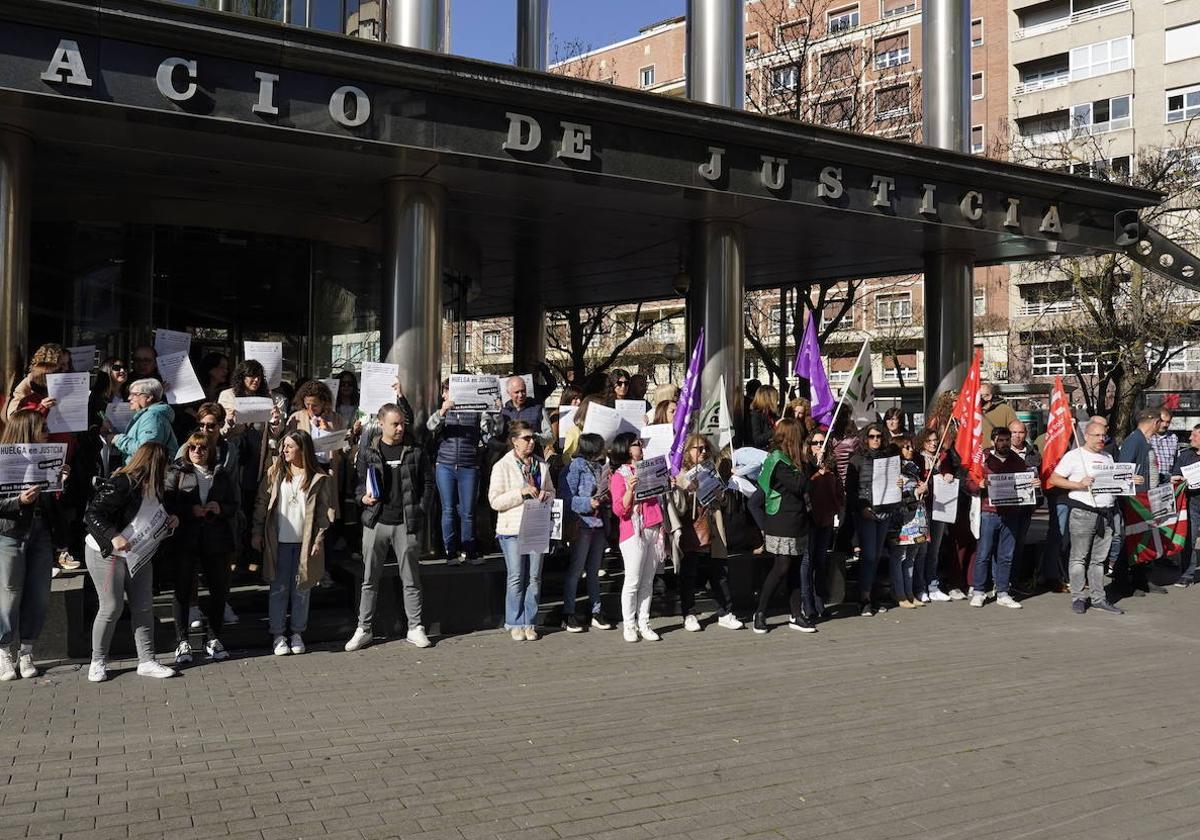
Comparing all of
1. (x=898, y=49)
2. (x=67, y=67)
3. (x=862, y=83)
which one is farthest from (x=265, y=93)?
(x=898, y=49)

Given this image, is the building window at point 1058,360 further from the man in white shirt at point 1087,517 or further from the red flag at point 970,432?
the red flag at point 970,432

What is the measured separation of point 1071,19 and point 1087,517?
167 feet

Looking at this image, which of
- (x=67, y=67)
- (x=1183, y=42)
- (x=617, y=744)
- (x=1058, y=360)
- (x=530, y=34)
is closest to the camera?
(x=617, y=744)

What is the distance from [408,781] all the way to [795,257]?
12533mm

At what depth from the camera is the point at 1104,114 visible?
168ft

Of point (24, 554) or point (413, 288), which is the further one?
point (413, 288)

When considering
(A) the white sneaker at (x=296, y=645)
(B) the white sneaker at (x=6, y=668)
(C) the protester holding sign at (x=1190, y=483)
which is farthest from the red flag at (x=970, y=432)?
(B) the white sneaker at (x=6, y=668)

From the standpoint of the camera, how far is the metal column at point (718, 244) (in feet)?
42.2

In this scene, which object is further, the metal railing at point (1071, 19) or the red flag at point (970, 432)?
the metal railing at point (1071, 19)

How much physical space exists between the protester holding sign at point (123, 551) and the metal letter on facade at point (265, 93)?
3.22 m

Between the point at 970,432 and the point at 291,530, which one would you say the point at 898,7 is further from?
the point at 291,530

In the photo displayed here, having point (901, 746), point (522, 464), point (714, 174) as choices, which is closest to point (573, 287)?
point (714, 174)

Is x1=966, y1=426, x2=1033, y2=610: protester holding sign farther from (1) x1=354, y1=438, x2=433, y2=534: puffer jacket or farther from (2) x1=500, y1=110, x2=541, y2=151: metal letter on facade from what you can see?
(1) x1=354, y1=438, x2=433, y2=534: puffer jacket

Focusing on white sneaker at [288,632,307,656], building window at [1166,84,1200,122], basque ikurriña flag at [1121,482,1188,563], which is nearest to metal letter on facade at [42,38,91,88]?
white sneaker at [288,632,307,656]
